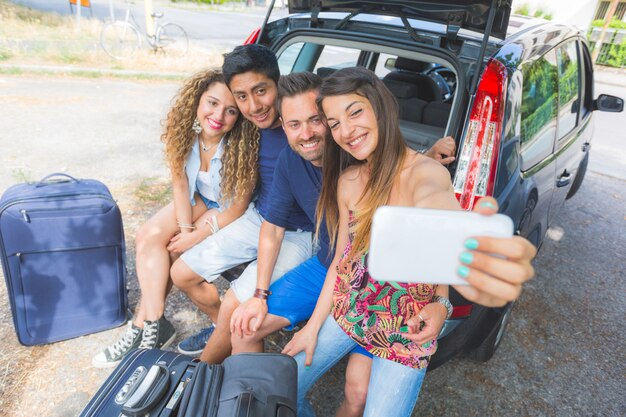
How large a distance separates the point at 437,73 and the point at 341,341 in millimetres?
3906

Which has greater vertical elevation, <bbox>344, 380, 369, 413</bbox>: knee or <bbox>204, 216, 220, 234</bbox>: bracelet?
<bbox>204, 216, 220, 234</bbox>: bracelet

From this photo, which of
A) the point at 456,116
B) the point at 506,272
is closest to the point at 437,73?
the point at 456,116

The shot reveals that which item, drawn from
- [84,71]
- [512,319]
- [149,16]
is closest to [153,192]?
[512,319]

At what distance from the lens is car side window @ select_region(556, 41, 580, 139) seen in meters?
2.55

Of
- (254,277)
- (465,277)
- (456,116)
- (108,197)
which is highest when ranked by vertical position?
(456,116)

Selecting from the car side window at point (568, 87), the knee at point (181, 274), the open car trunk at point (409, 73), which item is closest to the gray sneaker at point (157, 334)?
the knee at point (181, 274)

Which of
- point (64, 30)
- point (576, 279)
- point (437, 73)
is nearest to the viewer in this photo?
point (576, 279)

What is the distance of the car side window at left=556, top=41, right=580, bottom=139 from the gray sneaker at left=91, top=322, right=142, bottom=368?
272cm

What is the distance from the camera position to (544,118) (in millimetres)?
2246

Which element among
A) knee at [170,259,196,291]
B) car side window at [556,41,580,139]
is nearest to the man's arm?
knee at [170,259,196,291]

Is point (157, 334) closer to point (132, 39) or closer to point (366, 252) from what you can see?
point (366, 252)

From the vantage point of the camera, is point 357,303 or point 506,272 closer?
point 506,272

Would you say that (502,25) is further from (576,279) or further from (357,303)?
(576,279)

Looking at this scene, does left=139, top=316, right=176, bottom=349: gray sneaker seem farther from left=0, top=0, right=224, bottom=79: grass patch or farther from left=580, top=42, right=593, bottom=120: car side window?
left=0, top=0, right=224, bottom=79: grass patch
